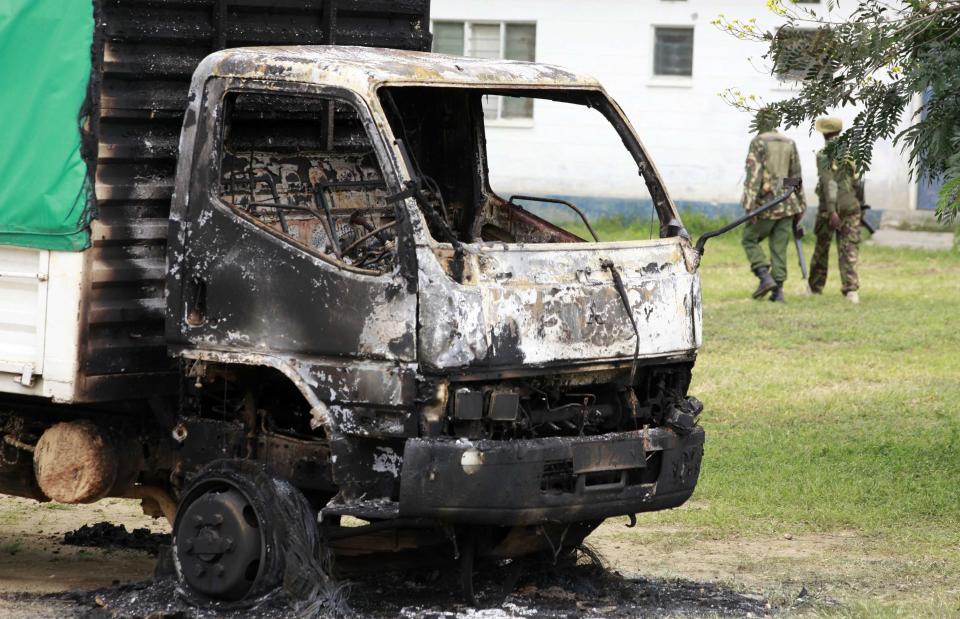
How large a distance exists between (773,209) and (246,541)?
1171cm

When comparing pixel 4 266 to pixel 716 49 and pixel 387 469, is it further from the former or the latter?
pixel 716 49

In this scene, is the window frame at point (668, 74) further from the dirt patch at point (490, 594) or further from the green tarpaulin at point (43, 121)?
the green tarpaulin at point (43, 121)

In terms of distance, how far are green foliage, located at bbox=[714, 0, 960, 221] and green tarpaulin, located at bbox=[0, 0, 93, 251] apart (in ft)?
11.8

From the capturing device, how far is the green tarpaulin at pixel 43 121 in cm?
639

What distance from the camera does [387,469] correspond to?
19.9 feet

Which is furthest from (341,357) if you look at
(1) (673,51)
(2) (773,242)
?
(1) (673,51)

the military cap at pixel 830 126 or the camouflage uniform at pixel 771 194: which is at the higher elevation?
the military cap at pixel 830 126

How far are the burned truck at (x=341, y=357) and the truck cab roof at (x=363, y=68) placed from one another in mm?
12

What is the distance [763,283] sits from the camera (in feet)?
57.3

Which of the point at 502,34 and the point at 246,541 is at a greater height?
the point at 502,34

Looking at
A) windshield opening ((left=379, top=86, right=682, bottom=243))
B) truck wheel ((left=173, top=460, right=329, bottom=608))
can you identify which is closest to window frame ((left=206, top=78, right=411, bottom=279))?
windshield opening ((left=379, top=86, right=682, bottom=243))

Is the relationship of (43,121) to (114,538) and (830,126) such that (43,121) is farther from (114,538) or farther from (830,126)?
(830,126)

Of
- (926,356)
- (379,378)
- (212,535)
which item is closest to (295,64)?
(379,378)

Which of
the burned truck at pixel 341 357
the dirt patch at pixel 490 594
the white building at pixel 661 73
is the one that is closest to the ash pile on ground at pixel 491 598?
the dirt patch at pixel 490 594
